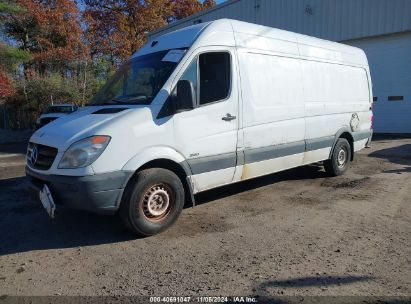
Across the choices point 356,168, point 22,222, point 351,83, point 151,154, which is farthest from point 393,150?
point 22,222

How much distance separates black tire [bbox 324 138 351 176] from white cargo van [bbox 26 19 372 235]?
683 millimetres

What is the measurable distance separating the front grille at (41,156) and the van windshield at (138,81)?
106 cm

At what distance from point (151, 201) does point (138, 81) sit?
5.46 feet

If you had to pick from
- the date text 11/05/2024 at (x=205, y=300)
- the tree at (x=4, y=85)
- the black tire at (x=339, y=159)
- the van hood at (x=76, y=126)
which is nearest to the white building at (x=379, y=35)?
the black tire at (x=339, y=159)

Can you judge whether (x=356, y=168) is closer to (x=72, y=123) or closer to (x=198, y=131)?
(x=198, y=131)

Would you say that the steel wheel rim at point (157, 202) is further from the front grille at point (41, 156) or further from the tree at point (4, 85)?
the tree at point (4, 85)

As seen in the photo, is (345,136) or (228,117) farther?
(345,136)

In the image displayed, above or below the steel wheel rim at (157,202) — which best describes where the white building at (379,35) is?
above

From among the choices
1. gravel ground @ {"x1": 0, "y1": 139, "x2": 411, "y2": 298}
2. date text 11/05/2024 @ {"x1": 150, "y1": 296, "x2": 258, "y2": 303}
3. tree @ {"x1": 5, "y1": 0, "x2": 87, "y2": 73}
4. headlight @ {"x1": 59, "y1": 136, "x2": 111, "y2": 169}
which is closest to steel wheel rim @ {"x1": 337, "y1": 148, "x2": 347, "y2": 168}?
gravel ground @ {"x1": 0, "y1": 139, "x2": 411, "y2": 298}

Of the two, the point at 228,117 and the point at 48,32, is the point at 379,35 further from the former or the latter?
the point at 48,32

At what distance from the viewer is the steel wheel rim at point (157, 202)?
4898mm

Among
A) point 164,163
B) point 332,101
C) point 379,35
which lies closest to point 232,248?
point 164,163

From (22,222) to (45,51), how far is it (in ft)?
74.9

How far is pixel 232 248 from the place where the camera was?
179 inches
